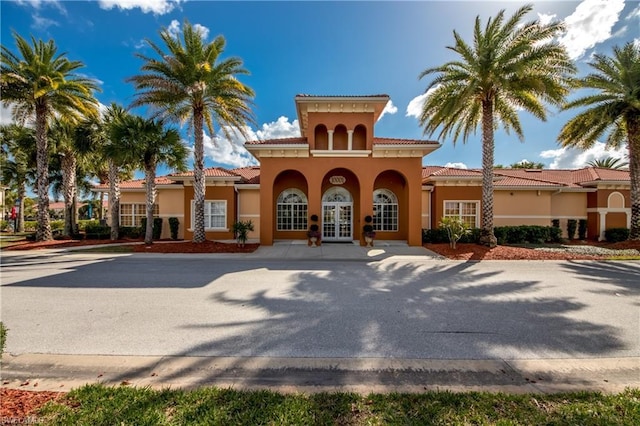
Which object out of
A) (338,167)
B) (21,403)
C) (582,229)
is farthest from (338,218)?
(582,229)

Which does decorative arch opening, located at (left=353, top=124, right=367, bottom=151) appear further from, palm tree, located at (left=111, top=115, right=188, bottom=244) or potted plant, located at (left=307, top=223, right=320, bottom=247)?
palm tree, located at (left=111, top=115, right=188, bottom=244)

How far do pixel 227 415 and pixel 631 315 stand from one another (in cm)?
823

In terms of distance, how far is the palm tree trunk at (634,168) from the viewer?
52.4 ft

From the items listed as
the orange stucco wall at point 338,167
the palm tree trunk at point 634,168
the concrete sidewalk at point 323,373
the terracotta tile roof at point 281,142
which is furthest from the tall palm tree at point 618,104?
the concrete sidewalk at point 323,373

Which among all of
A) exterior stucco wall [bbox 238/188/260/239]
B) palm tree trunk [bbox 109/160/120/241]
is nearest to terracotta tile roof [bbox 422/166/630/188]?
exterior stucco wall [bbox 238/188/260/239]

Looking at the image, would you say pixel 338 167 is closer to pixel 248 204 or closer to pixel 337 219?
pixel 337 219

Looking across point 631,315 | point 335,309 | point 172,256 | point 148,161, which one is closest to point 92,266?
point 172,256

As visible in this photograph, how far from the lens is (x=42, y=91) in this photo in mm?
16000

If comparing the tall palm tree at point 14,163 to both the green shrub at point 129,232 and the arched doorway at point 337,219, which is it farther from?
the arched doorway at point 337,219

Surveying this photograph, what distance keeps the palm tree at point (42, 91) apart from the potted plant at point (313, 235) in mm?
17288

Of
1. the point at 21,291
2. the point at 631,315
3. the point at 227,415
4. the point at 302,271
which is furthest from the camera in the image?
the point at 302,271

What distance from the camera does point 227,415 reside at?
2.74 metres

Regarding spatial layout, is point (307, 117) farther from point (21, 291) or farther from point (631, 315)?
point (631, 315)

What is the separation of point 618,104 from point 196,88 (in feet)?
79.9
